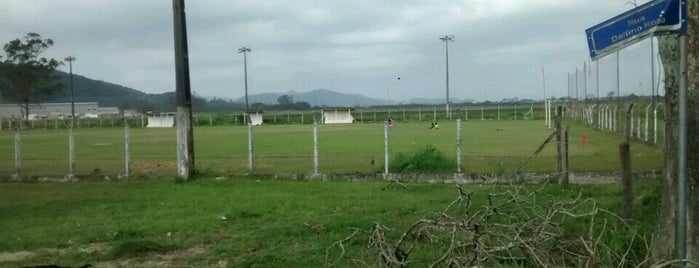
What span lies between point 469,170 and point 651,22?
38.3 feet

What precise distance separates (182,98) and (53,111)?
334 ft

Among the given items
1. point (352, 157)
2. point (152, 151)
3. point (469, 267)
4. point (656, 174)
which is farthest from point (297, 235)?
point (152, 151)

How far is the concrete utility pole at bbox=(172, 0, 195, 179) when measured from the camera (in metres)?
16.0

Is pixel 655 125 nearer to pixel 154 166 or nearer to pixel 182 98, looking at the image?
pixel 182 98

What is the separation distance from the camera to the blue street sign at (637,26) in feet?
14.6

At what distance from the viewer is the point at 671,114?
5.66 metres

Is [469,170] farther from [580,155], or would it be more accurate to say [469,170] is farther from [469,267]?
[469,267]

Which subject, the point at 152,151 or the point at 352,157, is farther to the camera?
the point at 152,151

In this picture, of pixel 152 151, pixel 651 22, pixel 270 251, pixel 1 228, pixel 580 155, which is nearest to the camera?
pixel 651 22

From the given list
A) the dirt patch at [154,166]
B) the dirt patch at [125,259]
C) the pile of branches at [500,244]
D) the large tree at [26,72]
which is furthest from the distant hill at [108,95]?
the pile of branches at [500,244]

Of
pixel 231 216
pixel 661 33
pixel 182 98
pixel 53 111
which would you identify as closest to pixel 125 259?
pixel 231 216

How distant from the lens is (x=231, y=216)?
10203 millimetres

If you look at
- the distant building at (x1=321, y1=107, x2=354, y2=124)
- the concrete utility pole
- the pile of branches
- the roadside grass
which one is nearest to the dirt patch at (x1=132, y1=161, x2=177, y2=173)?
the concrete utility pole

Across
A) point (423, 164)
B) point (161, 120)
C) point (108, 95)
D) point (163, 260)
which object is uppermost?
point (108, 95)
